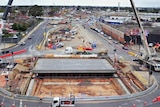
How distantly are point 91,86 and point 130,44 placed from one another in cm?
3497

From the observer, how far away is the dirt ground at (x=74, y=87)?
30078 mm

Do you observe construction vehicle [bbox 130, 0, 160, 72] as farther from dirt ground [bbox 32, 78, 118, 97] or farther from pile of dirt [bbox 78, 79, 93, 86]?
pile of dirt [bbox 78, 79, 93, 86]

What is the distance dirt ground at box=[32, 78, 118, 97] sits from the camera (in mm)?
30078

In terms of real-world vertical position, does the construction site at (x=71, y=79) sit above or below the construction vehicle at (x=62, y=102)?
below

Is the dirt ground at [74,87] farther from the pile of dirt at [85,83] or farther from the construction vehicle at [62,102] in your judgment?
the construction vehicle at [62,102]

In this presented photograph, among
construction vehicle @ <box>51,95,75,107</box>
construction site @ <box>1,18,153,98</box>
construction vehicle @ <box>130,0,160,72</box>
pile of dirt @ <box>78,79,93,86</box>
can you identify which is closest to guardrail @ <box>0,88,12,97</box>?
construction site @ <box>1,18,153,98</box>

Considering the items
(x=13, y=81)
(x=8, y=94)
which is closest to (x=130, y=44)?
(x=13, y=81)

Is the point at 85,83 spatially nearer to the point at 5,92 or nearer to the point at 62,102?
the point at 62,102

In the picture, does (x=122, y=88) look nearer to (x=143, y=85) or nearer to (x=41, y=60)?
(x=143, y=85)

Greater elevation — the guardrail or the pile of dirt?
the guardrail

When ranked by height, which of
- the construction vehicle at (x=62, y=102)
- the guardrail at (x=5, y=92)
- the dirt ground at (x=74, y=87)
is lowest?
the dirt ground at (x=74, y=87)

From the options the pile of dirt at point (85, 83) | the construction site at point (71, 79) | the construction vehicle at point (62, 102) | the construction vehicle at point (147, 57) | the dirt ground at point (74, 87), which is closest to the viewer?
the construction vehicle at point (62, 102)

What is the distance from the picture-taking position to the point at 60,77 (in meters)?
35.6

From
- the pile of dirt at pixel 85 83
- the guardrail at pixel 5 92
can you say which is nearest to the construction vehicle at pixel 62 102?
the guardrail at pixel 5 92
